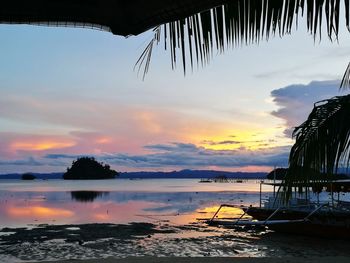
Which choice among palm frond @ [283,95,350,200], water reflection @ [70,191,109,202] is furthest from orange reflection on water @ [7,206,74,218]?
palm frond @ [283,95,350,200]

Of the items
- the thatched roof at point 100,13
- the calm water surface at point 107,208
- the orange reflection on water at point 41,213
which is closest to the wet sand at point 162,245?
the calm water surface at point 107,208

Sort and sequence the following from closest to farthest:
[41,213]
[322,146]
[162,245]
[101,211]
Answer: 1. [322,146]
2. [162,245]
3. [41,213]
4. [101,211]

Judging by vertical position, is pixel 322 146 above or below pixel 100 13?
→ below

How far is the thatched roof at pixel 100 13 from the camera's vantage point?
5.63 feet

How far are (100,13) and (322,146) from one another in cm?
232

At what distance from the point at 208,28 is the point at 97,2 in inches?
18.1

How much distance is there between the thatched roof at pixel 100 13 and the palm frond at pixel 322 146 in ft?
6.72

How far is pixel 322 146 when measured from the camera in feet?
11.6

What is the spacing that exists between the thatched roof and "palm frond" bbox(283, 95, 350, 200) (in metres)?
2.05

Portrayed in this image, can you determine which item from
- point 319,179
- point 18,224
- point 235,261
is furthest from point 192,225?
point 319,179

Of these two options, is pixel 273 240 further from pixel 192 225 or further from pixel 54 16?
pixel 54 16

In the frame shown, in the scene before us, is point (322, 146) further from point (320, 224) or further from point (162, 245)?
point (320, 224)

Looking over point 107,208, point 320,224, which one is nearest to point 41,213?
point 107,208

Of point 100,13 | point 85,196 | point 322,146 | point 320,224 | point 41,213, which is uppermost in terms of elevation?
point 100,13
